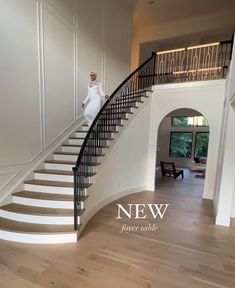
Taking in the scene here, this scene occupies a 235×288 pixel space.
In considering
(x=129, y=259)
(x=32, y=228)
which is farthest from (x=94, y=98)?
(x=129, y=259)

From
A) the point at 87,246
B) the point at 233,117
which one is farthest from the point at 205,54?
the point at 87,246

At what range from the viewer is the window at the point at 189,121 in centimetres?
1181

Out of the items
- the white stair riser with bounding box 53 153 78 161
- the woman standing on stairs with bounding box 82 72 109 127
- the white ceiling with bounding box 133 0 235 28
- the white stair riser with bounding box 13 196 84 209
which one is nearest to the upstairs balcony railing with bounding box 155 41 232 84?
the white ceiling with bounding box 133 0 235 28

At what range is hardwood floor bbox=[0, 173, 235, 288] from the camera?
7.34 ft

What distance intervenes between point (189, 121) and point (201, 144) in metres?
1.65

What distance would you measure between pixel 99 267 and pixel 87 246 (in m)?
0.50

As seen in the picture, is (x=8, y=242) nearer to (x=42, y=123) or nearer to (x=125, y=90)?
(x=42, y=123)

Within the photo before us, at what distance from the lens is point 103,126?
4.45 meters

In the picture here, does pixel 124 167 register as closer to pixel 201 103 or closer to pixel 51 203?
pixel 51 203

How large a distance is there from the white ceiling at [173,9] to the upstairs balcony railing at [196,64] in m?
1.54

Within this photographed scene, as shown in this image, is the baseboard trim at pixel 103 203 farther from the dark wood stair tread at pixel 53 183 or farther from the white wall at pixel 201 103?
the white wall at pixel 201 103

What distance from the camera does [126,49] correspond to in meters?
7.26

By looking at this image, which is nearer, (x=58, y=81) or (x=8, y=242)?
(x=8, y=242)

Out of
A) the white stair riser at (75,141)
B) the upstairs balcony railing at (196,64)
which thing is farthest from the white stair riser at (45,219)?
the upstairs balcony railing at (196,64)
